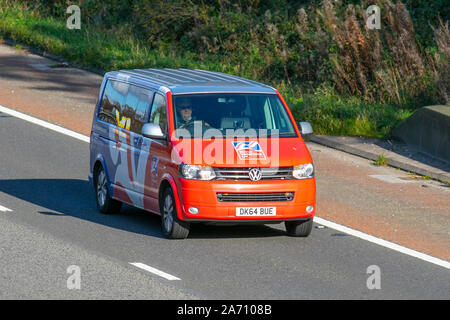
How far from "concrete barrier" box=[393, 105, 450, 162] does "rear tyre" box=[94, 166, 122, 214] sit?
6.65m

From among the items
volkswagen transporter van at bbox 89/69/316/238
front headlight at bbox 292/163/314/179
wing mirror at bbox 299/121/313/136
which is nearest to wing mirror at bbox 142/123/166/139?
volkswagen transporter van at bbox 89/69/316/238

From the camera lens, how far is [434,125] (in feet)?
63.1

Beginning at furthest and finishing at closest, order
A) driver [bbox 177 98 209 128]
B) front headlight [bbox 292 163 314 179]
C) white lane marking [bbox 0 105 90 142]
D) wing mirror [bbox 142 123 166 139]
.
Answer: white lane marking [bbox 0 105 90 142] → driver [bbox 177 98 209 128] → wing mirror [bbox 142 123 166 139] → front headlight [bbox 292 163 314 179]

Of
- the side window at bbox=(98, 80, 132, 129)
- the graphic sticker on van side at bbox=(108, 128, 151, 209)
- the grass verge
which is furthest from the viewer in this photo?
the grass verge

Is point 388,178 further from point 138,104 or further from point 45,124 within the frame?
point 45,124

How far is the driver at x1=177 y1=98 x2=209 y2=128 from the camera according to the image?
13.5 meters

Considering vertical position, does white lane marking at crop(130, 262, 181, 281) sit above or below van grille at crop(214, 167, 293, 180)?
below

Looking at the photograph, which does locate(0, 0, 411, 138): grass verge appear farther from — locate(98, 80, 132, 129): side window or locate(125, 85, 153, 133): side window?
locate(125, 85, 153, 133): side window

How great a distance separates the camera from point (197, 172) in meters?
12.8

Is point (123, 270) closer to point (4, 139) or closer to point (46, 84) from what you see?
point (4, 139)

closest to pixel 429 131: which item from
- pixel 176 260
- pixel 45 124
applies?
pixel 45 124

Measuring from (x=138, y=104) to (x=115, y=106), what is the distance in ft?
2.66

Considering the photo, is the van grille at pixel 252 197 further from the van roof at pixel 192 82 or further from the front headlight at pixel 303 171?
the van roof at pixel 192 82
